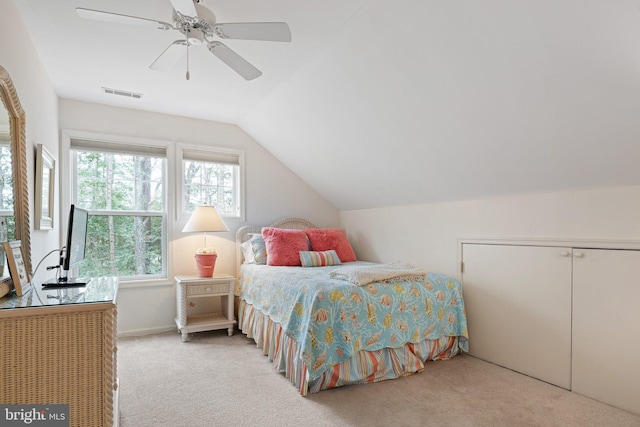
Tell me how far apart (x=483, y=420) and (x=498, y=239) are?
138 centimetres

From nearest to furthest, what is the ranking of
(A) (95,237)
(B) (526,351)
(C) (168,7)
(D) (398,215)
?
(C) (168,7), (B) (526,351), (A) (95,237), (D) (398,215)

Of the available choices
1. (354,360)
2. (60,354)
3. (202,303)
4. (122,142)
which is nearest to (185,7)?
(60,354)

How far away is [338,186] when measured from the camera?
440cm

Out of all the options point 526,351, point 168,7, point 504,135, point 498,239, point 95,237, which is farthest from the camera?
point 95,237

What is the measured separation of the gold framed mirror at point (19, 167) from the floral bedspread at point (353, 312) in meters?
1.62

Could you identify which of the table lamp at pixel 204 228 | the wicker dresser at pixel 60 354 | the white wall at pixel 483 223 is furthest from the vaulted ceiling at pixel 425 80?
the wicker dresser at pixel 60 354

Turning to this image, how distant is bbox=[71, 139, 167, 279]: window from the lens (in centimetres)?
366

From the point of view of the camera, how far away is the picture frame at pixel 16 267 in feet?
5.16

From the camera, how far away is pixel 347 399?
7.61 feet

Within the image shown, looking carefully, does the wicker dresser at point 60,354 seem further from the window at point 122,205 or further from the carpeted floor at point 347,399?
the window at point 122,205

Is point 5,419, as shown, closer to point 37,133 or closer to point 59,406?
point 59,406

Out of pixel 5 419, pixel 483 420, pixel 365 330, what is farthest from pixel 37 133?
pixel 483 420

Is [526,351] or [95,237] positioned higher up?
[95,237]

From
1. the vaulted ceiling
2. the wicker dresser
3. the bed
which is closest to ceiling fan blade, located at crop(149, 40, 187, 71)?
the vaulted ceiling
